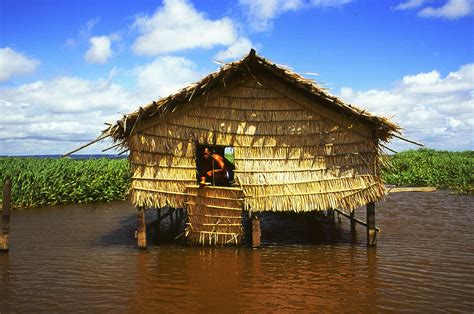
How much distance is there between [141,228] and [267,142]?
12.7 ft

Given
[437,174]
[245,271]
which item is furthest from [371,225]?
[437,174]

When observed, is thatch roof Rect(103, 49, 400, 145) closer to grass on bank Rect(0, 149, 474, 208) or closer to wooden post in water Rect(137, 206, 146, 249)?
wooden post in water Rect(137, 206, 146, 249)

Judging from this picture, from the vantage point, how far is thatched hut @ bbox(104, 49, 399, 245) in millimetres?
10078

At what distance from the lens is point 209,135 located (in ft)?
33.6

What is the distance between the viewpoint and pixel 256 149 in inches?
407

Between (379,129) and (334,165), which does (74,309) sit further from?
(379,129)

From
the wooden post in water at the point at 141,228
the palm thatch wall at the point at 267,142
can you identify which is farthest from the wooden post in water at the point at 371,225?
the wooden post in water at the point at 141,228

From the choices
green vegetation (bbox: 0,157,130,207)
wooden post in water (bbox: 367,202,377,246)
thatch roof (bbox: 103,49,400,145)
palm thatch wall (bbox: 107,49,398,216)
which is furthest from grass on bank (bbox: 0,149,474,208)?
thatch roof (bbox: 103,49,400,145)

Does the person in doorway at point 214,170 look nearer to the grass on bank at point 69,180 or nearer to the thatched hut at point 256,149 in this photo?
the thatched hut at point 256,149

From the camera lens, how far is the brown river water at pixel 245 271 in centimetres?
723

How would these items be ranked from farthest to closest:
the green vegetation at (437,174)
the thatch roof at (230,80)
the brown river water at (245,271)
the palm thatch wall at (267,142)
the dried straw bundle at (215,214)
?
1. the green vegetation at (437,174)
2. the dried straw bundle at (215,214)
3. the palm thatch wall at (267,142)
4. the thatch roof at (230,80)
5. the brown river water at (245,271)

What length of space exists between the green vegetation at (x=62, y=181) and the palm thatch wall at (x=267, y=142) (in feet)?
29.3

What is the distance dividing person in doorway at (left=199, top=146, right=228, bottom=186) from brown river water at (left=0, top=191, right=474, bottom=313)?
180cm

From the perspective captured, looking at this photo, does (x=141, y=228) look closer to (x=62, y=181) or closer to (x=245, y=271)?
(x=245, y=271)
